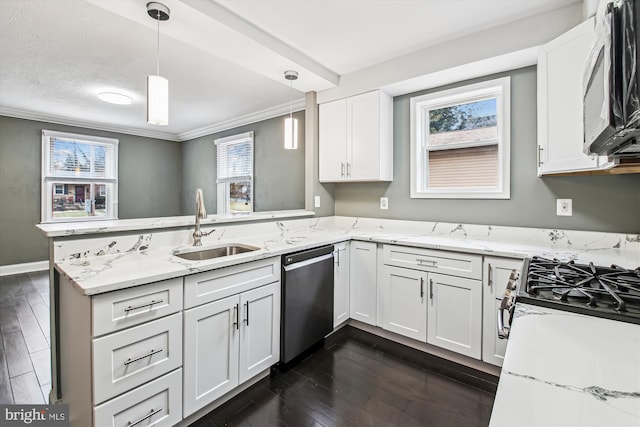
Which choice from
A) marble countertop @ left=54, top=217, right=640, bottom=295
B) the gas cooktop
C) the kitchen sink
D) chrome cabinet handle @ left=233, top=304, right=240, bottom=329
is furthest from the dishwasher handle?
the gas cooktop

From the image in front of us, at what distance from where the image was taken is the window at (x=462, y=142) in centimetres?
253

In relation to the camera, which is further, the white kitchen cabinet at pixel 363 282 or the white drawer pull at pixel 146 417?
the white kitchen cabinet at pixel 363 282

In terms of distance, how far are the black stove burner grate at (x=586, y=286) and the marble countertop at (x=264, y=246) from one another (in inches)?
18.0

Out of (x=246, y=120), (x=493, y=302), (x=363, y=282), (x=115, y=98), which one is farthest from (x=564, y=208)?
(x=115, y=98)

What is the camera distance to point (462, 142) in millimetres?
2771

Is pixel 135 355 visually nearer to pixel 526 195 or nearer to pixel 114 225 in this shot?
pixel 114 225

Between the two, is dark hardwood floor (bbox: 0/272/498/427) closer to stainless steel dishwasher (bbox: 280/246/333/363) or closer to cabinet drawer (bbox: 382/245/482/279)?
stainless steel dishwasher (bbox: 280/246/333/363)

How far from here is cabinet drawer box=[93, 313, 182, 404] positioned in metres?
1.25

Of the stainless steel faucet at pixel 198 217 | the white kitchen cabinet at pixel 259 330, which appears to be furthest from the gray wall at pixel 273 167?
the white kitchen cabinet at pixel 259 330

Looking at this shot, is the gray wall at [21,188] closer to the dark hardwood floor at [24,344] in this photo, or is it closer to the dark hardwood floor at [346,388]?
the dark hardwood floor at [24,344]

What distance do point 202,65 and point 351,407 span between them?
3221mm

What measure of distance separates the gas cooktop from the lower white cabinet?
1418mm

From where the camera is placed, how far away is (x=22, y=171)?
4.76 metres

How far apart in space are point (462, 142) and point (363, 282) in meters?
1.58
